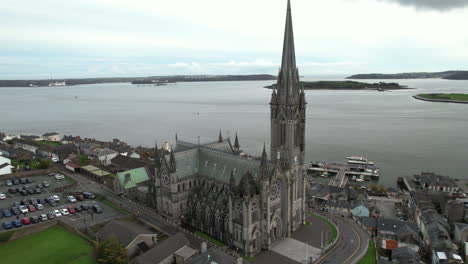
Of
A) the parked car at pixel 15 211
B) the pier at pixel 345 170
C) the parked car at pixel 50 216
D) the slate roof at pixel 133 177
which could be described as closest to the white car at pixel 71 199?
the parked car at pixel 50 216

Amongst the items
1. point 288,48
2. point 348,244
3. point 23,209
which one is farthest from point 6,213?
point 348,244

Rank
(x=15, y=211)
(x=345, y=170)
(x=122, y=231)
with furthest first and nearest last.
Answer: (x=345, y=170)
(x=15, y=211)
(x=122, y=231)

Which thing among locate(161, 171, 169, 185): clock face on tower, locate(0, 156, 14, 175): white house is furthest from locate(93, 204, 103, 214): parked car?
locate(0, 156, 14, 175): white house

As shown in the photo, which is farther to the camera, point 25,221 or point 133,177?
point 133,177

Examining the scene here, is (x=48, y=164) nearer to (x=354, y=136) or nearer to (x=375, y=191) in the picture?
(x=375, y=191)

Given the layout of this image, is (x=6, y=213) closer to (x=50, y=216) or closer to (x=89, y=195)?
(x=50, y=216)

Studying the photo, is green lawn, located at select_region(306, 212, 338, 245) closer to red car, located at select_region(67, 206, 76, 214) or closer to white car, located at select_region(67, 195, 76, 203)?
red car, located at select_region(67, 206, 76, 214)
